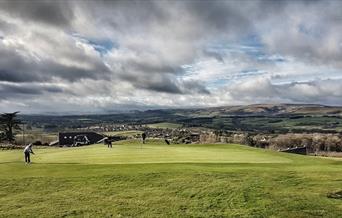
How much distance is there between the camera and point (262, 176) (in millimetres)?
25594

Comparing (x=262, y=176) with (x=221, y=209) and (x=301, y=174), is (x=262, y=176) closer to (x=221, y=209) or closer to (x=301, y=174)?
(x=301, y=174)

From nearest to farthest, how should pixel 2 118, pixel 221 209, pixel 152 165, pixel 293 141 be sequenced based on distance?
pixel 221 209
pixel 152 165
pixel 2 118
pixel 293 141

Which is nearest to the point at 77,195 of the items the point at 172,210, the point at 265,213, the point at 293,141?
the point at 172,210

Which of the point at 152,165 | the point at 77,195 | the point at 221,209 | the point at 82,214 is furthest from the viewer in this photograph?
the point at 152,165

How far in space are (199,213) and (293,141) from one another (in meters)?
137

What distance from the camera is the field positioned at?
61.7 feet

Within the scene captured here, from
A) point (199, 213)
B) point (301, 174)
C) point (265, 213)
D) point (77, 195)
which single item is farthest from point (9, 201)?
point (301, 174)

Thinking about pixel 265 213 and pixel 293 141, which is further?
pixel 293 141

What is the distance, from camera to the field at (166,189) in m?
18.8

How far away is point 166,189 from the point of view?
22.2 metres

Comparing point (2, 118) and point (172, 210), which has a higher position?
point (2, 118)

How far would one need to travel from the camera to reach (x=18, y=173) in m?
25.2

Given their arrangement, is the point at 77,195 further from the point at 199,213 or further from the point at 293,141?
the point at 293,141

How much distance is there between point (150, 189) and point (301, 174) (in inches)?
440
